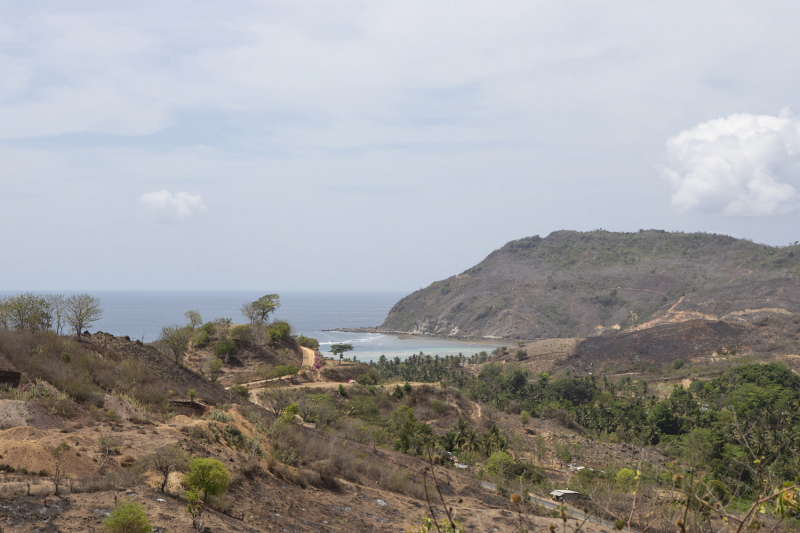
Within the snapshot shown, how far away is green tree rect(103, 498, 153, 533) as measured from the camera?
11406 millimetres

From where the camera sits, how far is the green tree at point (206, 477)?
52.9ft

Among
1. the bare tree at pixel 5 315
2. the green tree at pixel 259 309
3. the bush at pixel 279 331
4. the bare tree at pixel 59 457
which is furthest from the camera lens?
the green tree at pixel 259 309

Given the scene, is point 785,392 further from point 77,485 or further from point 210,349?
point 77,485

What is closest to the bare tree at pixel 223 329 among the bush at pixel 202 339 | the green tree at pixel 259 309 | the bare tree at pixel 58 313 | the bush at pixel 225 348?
the bush at pixel 202 339

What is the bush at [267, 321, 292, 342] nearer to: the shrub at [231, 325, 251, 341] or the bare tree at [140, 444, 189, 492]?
the shrub at [231, 325, 251, 341]

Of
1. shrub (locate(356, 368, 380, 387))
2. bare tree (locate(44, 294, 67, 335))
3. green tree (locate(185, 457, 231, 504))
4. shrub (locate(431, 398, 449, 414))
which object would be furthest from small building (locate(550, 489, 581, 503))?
bare tree (locate(44, 294, 67, 335))

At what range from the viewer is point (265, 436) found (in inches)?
1069

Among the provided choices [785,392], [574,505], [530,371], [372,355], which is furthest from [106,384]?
[372,355]

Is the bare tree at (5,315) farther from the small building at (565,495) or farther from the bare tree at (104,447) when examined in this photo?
the small building at (565,495)

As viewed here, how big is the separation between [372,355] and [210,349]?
82024 mm

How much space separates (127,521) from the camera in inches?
450

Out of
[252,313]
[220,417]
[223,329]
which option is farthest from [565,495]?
[252,313]

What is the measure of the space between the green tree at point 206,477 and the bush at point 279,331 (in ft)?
181

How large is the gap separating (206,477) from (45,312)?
103 feet
